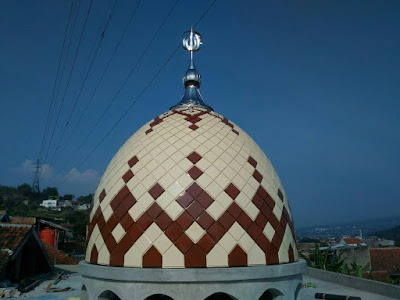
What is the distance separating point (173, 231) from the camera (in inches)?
203

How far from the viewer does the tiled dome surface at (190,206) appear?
5129 mm

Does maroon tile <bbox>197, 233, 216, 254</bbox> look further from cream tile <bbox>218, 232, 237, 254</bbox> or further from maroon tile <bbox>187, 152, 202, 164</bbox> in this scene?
maroon tile <bbox>187, 152, 202, 164</bbox>

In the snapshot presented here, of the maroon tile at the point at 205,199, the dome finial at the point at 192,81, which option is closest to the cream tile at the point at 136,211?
the maroon tile at the point at 205,199

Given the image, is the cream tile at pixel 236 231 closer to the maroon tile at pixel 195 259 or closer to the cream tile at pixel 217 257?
the cream tile at pixel 217 257

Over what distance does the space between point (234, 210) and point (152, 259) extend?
1509 millimetres

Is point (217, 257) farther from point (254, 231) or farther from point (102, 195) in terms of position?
point (102, 195)

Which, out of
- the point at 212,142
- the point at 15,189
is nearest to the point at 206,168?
the point at 212,142

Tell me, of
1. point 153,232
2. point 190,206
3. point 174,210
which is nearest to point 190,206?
point 190,206

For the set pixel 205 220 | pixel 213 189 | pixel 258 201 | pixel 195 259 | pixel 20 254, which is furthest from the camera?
pixel 20 254

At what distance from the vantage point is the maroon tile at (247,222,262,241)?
17.7ft

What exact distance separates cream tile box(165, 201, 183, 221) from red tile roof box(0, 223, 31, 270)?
7703mm

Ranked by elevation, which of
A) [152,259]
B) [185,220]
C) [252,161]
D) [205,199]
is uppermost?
[252,161]

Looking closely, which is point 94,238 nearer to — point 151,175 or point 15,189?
point 151,175

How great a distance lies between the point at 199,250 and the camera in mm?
5043
